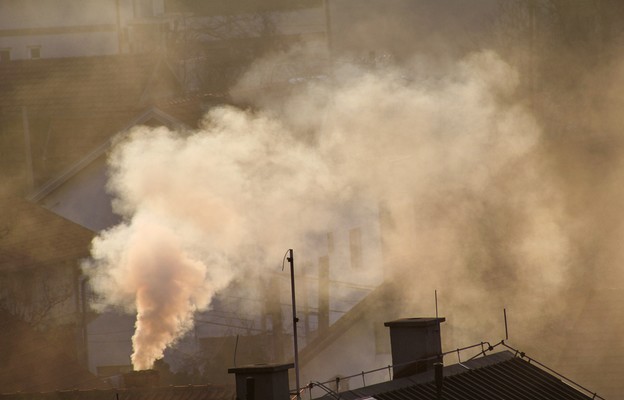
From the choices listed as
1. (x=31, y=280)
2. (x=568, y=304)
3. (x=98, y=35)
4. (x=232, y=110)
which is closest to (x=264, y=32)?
(x=98, y=35)

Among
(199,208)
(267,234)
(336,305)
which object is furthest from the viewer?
(336,305)

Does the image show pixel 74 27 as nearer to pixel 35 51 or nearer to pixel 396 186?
pixel 35 51

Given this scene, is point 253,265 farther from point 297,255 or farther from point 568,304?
point 568,304

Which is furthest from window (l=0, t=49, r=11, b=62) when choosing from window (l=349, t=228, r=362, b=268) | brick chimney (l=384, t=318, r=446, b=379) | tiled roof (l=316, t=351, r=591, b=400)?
brick chimney (l=384, t=318, r=446, b=379)

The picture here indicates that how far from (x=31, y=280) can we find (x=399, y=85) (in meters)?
11.6

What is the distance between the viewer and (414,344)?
81.8 feet

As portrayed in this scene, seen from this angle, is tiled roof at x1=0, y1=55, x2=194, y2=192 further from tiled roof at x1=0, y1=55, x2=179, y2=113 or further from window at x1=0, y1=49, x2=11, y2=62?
window at x1=0, y1=49, x2=11, y2=62

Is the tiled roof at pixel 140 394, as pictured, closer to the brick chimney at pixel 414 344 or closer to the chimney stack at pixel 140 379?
the chimney stack at pixel 140 379

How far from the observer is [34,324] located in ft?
144

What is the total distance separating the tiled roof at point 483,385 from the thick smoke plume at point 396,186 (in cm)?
1428

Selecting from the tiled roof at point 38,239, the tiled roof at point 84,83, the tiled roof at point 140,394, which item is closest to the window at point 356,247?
Answer: the tiled roof at point 38,239

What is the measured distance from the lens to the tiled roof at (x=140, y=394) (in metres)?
27.2

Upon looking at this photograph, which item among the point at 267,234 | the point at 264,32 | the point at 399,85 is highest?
the point at 264,32

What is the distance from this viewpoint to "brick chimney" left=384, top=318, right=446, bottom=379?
2459cm
